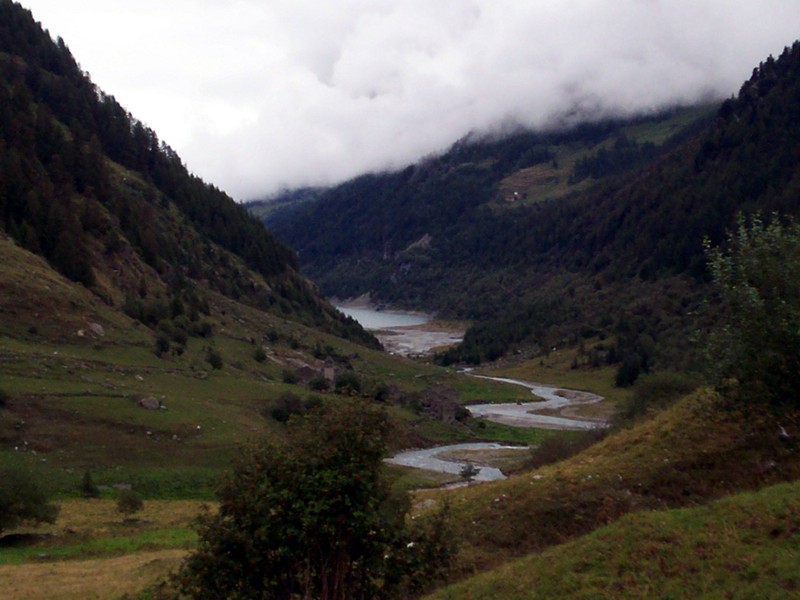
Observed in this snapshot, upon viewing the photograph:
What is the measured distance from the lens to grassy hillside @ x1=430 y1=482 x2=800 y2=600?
13.0 metres

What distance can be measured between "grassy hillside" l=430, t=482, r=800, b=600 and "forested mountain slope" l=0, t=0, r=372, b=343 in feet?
263

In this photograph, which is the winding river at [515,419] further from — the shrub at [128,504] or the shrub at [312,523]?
the shrub at [312,523]

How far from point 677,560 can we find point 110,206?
379ft

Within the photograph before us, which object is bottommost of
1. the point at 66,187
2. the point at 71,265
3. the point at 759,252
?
the point at 759,252

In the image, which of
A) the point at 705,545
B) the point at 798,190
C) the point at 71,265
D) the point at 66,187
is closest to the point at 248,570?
the point at 705,545

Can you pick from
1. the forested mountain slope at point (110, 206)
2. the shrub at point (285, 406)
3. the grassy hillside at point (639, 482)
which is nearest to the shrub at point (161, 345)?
the forested mountain slope at point (110, 206)

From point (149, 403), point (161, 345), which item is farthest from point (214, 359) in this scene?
point (149, 403)

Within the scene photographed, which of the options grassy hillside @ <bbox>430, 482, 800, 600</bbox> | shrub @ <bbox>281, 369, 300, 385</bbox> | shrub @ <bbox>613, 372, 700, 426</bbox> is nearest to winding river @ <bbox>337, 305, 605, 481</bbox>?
shrub @ <bbox>613, 372, 700, 426</bbox>

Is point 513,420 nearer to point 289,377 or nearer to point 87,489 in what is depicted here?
point 289,377

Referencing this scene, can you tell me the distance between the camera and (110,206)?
11550 centimetres

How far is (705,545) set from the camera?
14586mm

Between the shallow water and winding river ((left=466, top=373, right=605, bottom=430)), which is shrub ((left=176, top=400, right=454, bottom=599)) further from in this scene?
winding river ((left=466, top=373, right=605, bottom=430))

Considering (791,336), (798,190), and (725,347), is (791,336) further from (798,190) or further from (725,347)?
(798,190)

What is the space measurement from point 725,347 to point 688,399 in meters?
6.87
